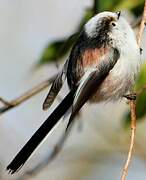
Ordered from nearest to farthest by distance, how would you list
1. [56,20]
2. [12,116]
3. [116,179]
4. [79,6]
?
[79,6] < [12,116] < [116,179] < [56,20]

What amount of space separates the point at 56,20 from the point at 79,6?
95 centimetres

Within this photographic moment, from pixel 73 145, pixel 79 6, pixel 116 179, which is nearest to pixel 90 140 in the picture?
pixel 73 145

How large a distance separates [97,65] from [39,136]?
374mm

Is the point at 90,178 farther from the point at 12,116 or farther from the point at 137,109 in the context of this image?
the point at 137,109

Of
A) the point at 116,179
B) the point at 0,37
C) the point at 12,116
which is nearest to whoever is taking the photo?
the point at 12,116

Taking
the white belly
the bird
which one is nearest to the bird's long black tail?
the bird

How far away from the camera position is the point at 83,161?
4.04m

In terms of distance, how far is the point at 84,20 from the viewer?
278cm

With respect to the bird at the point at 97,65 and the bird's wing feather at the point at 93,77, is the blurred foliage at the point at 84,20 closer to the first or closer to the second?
the bird at the point at 97,65

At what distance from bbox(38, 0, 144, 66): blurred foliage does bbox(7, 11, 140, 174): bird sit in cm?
3

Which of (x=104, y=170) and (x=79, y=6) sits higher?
(x=79, y=6)

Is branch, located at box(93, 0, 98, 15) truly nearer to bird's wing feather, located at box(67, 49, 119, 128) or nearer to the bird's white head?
the bird's white head

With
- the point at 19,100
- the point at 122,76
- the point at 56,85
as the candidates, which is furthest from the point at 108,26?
the point at 19,100

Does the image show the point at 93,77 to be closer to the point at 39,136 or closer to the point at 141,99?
the point at 141,99
